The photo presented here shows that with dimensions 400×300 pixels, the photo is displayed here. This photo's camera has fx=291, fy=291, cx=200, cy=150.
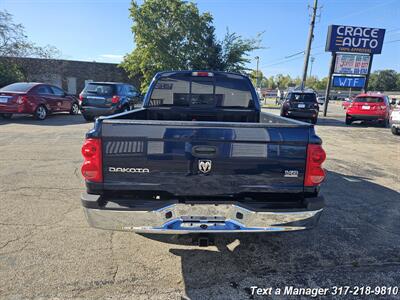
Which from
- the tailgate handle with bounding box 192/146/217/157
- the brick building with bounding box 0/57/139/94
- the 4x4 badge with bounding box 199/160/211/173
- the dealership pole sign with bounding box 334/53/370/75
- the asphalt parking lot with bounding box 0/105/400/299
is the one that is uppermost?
the dealership pole sign with bounding box 334/53/370/75

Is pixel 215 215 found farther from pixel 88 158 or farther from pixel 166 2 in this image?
pixel 166 2

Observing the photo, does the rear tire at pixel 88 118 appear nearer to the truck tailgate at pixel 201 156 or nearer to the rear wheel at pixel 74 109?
the rear wheel at pixel 74 109

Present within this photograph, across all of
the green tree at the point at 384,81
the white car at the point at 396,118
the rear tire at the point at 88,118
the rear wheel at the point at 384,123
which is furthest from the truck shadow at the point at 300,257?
the green tree at the point at 384,81

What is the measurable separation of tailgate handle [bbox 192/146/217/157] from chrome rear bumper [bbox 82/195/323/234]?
1.43 ft

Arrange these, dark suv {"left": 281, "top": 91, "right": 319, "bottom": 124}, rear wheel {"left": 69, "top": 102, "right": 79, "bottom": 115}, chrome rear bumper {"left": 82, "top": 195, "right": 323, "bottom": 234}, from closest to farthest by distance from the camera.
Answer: chrome rear bumper {"left": 82, "top": 195, "right": 323, "bottom": 234}
dark suv {"left": 281, "top": 91, "right": 319, "bottom": 124}
rear wheel {"left": 69, "top": 102, "right": 79, "bottom": 115}

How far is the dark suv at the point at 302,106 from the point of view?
50.8ft

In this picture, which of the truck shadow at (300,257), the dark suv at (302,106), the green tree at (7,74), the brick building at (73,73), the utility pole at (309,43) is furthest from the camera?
the brick building at (73,73)

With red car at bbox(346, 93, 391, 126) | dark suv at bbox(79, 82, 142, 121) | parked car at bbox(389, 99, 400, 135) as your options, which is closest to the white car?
parked car at bbox(389, 99, 400, 135)

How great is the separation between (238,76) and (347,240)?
2.93 metres

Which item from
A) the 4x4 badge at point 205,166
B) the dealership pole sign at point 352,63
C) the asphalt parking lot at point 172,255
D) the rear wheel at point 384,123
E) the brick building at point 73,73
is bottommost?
the asphalt parking lot at point 172,255

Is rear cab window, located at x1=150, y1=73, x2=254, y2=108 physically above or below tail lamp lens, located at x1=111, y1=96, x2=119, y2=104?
above

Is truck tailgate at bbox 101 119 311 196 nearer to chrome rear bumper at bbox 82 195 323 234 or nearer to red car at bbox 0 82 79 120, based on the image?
chrome rear bumper at bbox 82 195 323 234

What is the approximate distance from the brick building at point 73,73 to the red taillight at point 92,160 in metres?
27.3

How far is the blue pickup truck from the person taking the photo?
2480 mm
